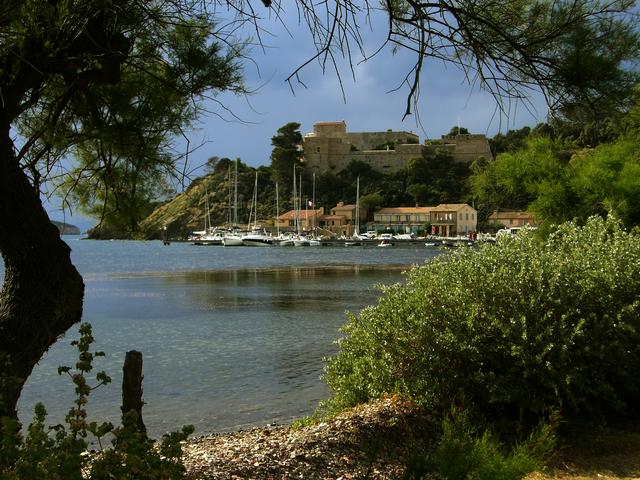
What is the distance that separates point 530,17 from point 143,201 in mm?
2574

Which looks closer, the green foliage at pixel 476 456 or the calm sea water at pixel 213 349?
the green foliage at pixel 476 456

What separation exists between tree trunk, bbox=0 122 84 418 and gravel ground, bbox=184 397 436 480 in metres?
1.27

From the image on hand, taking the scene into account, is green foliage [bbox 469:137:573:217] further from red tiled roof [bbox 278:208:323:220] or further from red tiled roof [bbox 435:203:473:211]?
red tiled roof [bbox 278:208:323:220]

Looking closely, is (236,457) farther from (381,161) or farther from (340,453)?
(381,161)

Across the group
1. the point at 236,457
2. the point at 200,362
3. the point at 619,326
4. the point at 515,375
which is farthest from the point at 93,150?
the point at 200,362

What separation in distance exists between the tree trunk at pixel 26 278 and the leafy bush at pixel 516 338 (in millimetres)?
3029

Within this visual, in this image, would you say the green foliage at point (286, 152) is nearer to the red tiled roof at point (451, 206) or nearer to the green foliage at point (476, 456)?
the red tiled roof at point (451, 206)

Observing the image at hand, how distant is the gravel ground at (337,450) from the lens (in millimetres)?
4086

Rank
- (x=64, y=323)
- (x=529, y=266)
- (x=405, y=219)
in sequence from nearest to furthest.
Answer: (x=64, y=323), (x=529, y=266), (x=405, y=219)

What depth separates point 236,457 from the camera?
14.4 ft

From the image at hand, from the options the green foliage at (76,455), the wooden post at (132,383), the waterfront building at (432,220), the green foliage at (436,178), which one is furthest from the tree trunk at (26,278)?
the green foliage at (436,178)

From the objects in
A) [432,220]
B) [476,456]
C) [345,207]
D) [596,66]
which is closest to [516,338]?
[476,456]

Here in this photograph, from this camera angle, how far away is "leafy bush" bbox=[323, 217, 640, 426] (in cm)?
518

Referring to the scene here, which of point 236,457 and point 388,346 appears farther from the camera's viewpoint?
point 388,346
